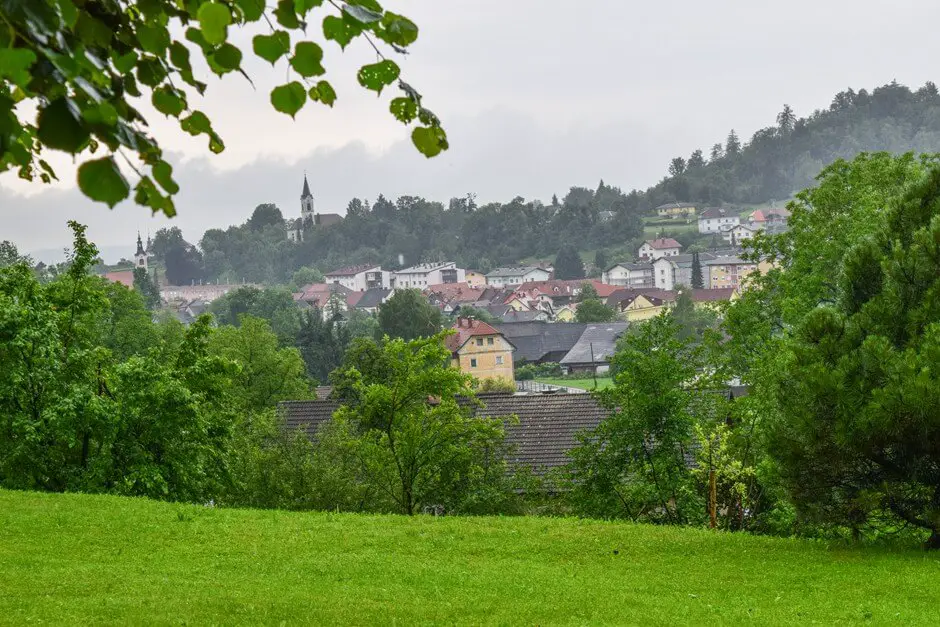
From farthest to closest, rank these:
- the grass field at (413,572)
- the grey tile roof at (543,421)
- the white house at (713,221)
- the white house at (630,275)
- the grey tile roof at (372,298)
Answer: the white house at (713,221) → the white house at (630,275) → the grey tile roof at (372,298) → the grey tile roof at (543,421) → the grass field at (413,572)

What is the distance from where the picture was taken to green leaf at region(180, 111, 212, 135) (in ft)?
10.7

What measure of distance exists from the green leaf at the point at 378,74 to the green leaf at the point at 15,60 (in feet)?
3.88

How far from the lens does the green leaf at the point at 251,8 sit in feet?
9.76

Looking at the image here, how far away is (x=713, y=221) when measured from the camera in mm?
194875

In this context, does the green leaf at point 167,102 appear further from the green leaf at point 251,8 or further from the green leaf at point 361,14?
the green leaf at point 361,14

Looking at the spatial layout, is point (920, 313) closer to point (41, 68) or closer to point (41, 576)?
point (41, 576)

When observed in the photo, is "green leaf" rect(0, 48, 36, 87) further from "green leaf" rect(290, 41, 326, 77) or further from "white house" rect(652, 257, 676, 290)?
"white house" rect(652, 257, 676, 290)

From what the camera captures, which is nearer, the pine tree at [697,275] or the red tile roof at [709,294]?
the red tile roof at [709,294]

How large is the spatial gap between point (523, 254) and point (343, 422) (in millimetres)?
165428

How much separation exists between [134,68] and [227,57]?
36cm

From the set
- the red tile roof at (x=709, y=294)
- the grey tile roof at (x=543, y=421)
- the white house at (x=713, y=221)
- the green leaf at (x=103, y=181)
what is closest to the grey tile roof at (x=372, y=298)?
the red tile roof at (x=709, y=294)

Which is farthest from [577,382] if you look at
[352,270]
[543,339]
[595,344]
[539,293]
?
[352,270]

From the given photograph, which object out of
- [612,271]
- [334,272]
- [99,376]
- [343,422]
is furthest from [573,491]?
[334,272]

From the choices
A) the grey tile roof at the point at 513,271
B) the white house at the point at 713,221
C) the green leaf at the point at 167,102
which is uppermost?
the white house at the point at 713,221
